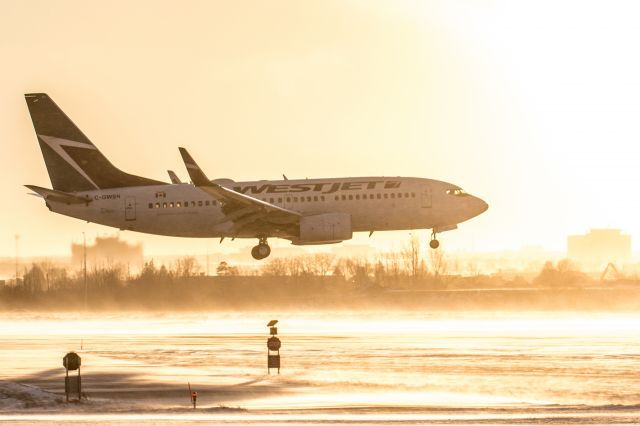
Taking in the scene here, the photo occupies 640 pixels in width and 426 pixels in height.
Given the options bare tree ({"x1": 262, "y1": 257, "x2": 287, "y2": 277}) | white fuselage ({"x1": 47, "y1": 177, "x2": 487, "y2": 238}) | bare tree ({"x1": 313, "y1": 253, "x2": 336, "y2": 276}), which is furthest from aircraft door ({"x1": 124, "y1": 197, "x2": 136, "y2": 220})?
bare tree ({"x1": 313, "y1": 253, "x2": 336, "y2": 276})

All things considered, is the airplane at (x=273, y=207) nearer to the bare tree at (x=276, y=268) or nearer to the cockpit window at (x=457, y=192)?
the cockpit window at (x=457, y=192)

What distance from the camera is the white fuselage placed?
7462 cm

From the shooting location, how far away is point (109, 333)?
65750mm

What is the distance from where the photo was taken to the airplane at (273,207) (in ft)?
243

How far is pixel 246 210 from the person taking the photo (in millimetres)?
73875

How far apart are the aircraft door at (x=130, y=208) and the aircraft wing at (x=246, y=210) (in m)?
5.53

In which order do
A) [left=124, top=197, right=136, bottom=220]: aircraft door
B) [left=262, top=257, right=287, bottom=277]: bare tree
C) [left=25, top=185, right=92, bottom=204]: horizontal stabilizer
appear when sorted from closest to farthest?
[left=25, top=185, right=92, bottom=204]: horizontal stabilizer → [left=124, top=197, right=136, bottom=220]: aircraft door → [left=262, top=257, right=287, bottom=277]: bare tree

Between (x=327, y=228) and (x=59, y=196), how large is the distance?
16386 millimetres

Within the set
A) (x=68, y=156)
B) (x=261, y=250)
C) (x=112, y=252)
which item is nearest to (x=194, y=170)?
(x=261, y=250)

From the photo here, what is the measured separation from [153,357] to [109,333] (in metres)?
14.4

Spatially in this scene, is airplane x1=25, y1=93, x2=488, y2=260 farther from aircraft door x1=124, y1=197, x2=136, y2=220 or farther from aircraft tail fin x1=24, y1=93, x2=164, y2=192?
aircraft tail fin x1=24, y1=93, x2=164, y2=192

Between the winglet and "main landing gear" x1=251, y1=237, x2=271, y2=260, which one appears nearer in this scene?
the winglet

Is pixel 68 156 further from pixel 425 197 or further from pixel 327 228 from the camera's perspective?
pixel 425 197

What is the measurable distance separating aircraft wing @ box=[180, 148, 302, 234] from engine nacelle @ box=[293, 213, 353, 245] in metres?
0.90
